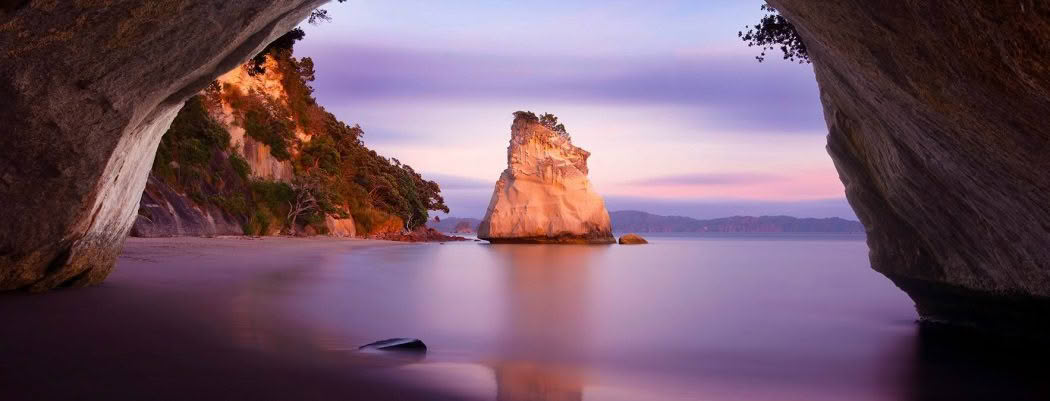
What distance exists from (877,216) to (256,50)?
8.34m

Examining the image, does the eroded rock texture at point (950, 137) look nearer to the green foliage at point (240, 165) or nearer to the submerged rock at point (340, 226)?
the green foliage at point (240, 165)

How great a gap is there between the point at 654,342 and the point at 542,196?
48.1m

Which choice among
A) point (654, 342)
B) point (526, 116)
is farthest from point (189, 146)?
point (526, 116)

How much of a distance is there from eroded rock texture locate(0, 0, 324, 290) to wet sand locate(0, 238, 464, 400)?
732 mm

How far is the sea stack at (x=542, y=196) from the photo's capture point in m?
56.2

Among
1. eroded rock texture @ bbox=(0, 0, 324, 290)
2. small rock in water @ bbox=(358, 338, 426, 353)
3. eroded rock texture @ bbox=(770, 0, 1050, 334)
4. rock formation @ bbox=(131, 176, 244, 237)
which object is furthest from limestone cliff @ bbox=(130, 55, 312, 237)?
eroded rock texture @ bbox=(770, 0, 1050, 334)

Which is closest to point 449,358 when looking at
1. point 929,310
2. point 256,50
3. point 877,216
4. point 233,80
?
point 256,50

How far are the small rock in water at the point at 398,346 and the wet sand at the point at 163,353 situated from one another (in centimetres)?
31

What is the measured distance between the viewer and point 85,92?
537 cm

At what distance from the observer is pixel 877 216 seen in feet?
33.2

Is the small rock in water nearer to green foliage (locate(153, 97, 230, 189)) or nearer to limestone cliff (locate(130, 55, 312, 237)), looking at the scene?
limestone cliff (locate(130, 55, 312, 237))

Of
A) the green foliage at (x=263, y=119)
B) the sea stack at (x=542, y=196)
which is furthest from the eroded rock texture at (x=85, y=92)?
the sea stack at (x=542, y=196)

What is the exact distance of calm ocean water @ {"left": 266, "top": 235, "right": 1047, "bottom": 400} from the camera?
5988 millimetres

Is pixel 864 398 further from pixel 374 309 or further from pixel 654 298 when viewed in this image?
pixel 654 298
